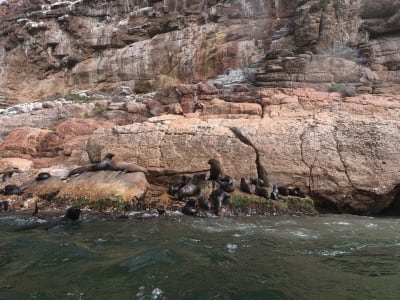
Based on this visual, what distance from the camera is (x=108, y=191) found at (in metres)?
11.3

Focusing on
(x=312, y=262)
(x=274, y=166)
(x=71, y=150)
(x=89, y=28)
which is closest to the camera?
(x=312, y=262)

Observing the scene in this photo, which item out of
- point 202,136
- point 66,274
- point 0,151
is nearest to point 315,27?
point 202,136

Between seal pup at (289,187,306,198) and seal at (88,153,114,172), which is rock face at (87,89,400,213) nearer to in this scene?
seal pup at (289,187,306,198)

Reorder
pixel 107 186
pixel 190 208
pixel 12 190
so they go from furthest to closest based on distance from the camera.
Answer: pixel 12 190 < pixel 107 186 < pixel 190 208

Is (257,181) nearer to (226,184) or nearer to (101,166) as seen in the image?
(226,184)

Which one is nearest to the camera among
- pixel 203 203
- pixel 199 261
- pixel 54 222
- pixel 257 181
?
pixel 199 261

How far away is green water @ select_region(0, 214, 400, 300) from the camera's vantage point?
4594mm

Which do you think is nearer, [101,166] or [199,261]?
[199,261]

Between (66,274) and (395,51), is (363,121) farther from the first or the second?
(66,274)

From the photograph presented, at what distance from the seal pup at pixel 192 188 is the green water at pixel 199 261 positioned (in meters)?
2.31

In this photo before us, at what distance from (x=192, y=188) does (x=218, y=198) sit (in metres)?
1.06

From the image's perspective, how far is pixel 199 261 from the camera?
18.9 ft

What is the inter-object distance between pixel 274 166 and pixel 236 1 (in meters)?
18.2

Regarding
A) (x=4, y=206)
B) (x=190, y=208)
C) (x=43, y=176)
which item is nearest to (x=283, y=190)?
(x=190, y=208)
